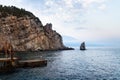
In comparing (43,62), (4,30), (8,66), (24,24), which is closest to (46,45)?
(24,24)

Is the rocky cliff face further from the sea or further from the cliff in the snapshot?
the sea

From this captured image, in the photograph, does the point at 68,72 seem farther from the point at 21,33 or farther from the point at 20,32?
the point at 21,33

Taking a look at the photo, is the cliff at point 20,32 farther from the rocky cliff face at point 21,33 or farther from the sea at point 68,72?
the sea at point 68,72

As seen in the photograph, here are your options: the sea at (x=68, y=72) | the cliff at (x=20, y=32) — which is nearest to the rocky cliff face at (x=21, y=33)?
the cliff at (x=20, y=32)

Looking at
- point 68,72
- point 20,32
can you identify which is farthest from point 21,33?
point 68,72

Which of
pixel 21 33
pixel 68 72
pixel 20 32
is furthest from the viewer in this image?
pixel 21 33

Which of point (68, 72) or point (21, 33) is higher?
point (21, 33)

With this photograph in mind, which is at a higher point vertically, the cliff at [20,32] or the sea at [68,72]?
the cliff at [20,32]

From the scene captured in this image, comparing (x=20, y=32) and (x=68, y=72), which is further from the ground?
(x=20, y=32)

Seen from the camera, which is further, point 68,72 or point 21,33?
point 21,33

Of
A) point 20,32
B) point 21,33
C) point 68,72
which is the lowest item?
point 68,72

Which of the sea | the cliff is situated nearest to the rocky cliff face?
the cliff

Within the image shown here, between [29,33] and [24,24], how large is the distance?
8829 mm

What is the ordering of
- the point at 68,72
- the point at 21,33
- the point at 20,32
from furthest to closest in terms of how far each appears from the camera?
the point at 21,33 → the point at 20,32 → the point at 68,72
